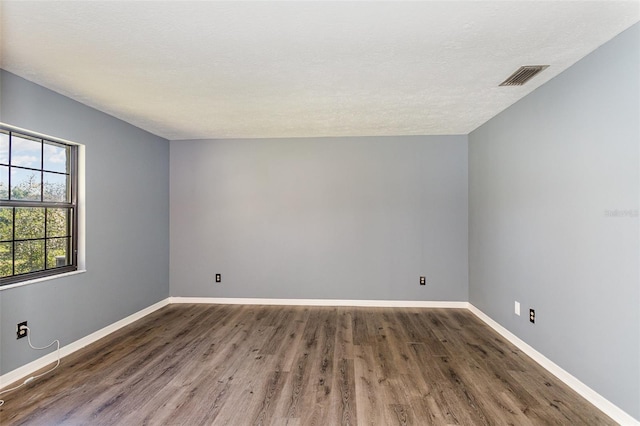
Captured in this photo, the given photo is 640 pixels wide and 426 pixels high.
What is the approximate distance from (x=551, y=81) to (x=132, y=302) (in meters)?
4.94

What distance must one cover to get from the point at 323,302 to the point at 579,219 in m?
3.03

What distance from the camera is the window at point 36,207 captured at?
2.32 meters

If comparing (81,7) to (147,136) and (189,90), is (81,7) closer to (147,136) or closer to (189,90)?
(189,90)

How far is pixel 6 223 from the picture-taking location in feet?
7.57

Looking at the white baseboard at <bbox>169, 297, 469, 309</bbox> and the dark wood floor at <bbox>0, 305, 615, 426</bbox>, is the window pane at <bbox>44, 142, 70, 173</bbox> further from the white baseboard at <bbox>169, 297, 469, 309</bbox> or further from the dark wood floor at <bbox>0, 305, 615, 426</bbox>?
the white baseboard at <bbox>169, 297, 469, 309</bbox>

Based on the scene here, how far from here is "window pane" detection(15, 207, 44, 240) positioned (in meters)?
2.40

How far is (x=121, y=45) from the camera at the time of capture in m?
1.88

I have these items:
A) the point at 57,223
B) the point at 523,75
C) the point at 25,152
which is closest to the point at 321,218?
the point at 523,75

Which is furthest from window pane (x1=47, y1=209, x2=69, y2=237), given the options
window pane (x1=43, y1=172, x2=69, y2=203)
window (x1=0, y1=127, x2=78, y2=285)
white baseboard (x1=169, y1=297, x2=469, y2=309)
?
white baseboard (x1=169, y1=297, x2=469, y2=309)

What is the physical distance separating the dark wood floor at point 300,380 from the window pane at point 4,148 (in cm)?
178

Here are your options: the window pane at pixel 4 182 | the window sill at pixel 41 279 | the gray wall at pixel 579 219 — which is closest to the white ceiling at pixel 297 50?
the gray wall at pixel 579 219

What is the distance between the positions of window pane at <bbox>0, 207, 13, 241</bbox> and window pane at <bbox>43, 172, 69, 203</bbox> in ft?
1.11

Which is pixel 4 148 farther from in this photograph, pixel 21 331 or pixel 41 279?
pixel 21 331

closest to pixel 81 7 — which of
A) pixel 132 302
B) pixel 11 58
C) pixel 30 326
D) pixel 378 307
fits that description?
pixel 11 58
